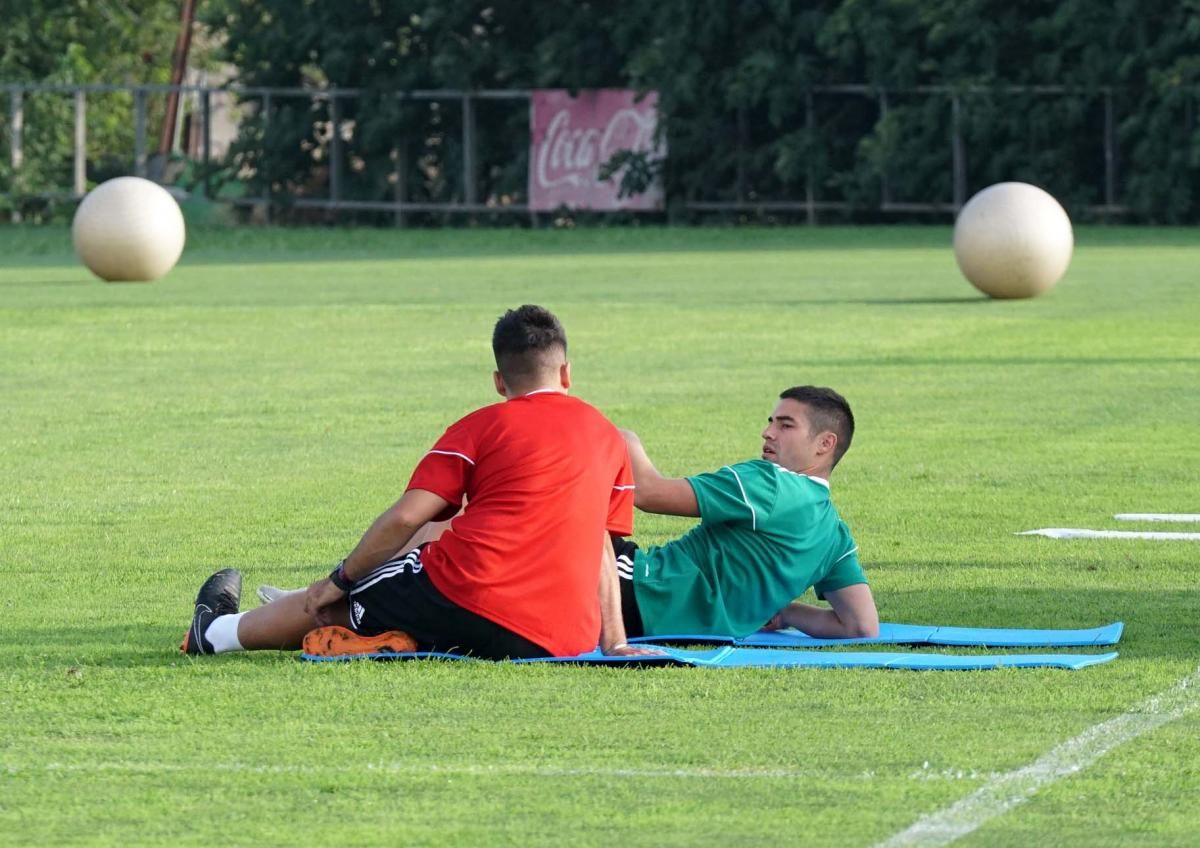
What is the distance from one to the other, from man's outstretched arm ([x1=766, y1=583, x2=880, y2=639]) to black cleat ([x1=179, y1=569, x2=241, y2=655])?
1.80 meters

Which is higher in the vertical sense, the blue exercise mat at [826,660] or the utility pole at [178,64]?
the utility pole at [178,64]

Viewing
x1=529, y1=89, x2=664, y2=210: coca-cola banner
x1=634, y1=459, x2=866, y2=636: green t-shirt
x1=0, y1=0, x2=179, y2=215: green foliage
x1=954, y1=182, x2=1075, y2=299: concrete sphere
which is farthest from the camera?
x1=0, y1=0, x2=179, y2=215: green foliage

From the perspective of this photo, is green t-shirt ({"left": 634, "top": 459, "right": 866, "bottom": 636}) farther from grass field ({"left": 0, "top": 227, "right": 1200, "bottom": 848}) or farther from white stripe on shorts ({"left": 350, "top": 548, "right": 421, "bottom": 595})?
white stripe on shorts ({"left": 350, "top": 548, "right": 421, "bottom": 595})

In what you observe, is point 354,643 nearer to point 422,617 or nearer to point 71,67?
point 422,617

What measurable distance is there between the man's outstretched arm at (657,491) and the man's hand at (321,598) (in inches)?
40.7

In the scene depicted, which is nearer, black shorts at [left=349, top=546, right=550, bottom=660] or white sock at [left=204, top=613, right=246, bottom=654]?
black shorts at [left=349, top=546, right=550, bottom=660]

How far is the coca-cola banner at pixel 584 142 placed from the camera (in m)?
49.7

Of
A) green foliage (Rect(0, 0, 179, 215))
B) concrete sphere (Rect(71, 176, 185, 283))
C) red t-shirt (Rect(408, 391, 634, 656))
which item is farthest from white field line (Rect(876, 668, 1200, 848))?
green foliage (Rect(0, 0, 179, 215))

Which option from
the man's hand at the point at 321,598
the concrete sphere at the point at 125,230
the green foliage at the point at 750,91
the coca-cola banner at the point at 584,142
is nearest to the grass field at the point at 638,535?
the man's hand at the point at 321,598

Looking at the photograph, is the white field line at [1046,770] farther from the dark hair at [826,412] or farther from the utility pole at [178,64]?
the utility pole at [178,64]

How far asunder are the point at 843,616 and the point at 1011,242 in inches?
728

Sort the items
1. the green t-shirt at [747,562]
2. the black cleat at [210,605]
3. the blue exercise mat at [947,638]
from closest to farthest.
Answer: the black cleat at [210,605] < the blue exercise mat at [947,638] < the green t-shirt at [747,562]

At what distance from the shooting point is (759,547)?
327 inches

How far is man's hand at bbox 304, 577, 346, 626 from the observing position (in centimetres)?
779
